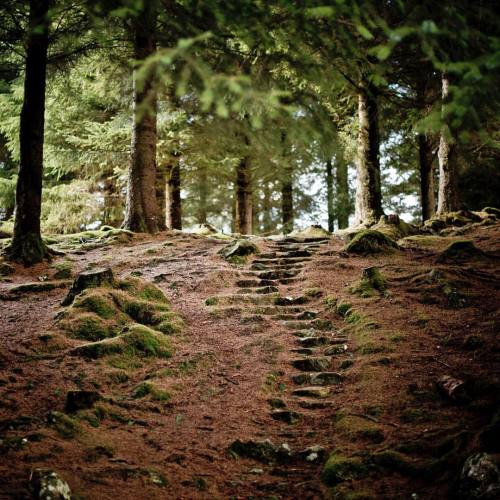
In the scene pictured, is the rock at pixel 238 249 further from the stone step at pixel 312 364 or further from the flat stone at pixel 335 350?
the stone step at pixel 312 364

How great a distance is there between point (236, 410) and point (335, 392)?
3.95 ft

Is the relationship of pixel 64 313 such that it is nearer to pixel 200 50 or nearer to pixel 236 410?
pixel 236 410

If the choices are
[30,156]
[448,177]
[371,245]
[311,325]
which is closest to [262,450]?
[311,325]

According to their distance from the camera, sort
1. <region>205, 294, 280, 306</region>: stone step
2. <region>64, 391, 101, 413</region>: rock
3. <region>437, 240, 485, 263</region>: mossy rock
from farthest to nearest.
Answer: <region>437, 240, 485, 263</region>: mossy rock, <region>205, 294, 280, 306</region>: stone step, <region>64, 391, 101, 413</region>: rock

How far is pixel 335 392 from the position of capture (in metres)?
5.02

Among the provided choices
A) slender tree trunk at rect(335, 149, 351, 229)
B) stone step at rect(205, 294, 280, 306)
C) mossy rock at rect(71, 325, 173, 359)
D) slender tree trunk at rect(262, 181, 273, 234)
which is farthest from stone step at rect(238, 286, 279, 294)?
slender tree trunk at rect(262, 181, 273, 234)

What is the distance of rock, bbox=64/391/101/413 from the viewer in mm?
4234

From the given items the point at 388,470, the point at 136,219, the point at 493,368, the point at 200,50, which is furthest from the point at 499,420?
the point at 136,219

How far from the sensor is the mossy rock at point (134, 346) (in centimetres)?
543

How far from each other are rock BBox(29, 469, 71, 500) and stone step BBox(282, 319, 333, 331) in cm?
429

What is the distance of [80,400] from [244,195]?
13.1 m

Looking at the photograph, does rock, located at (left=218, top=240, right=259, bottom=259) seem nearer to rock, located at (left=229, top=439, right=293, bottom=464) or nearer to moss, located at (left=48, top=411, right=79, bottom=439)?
rock, located at (left=229, top=439, right=293, bottom=464)

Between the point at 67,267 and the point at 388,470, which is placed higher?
the point at 67,267

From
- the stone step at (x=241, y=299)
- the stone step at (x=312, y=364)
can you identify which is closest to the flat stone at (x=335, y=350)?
the stone step at (x=312, y=364)
